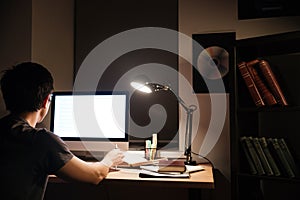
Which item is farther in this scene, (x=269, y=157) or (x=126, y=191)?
(x=126, y=191)

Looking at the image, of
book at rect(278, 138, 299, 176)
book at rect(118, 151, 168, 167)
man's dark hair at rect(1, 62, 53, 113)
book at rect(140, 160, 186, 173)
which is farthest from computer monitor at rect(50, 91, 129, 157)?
book at rect(278, 138, 299, 176)

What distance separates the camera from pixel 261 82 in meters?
1.75

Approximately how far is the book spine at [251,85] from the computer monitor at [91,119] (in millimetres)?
740

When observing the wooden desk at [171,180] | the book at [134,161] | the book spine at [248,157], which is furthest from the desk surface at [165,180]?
the book spine at [248,157]

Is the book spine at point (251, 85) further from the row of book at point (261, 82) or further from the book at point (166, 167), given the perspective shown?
the book at point (166, 167)

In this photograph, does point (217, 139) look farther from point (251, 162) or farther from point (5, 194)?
point (5, 194)

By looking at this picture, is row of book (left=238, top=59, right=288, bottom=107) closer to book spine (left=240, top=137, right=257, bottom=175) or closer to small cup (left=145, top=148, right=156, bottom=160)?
book spine (left=240, top=137, right=257, bottom=175)

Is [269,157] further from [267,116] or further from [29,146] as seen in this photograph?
[29,146]

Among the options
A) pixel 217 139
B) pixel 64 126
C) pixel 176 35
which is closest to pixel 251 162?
pixel 217 139

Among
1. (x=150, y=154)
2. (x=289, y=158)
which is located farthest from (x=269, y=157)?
(x=150, y=154)

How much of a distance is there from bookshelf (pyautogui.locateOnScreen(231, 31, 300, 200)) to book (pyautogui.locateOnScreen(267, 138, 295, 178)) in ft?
0.10

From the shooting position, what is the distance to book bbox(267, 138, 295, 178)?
1.66 meters

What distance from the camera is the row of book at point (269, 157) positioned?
1675 mm

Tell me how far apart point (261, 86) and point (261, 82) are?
0.08 ft
